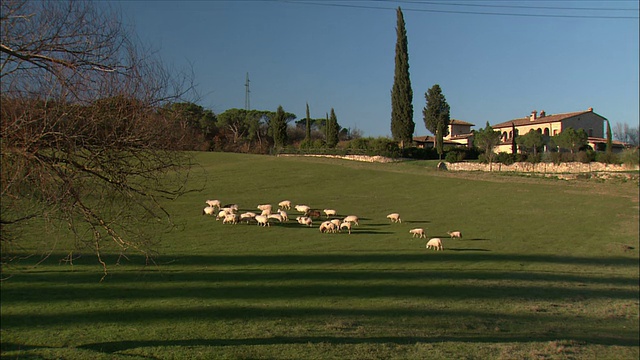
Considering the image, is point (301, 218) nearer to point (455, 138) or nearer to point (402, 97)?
point (402, 97)

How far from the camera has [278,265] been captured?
54.2 feet

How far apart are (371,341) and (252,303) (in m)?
3.70

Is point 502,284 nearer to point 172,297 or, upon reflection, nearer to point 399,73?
point 172,297

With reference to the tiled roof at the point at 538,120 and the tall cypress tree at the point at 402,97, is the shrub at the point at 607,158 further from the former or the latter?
the tall cypress tree at the point at 402,97

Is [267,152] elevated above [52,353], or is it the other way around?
[267,152]

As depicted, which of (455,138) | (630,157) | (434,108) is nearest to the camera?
(630,157)

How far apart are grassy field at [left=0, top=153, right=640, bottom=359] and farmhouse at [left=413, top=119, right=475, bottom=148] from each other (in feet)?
196

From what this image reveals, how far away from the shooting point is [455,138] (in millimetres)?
96375

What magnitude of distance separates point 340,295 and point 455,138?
87.8 m

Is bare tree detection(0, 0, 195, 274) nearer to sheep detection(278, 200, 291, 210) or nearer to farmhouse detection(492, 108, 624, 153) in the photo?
sheep detection(278, 200, 291, 210)

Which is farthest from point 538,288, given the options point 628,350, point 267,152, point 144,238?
point 267,152

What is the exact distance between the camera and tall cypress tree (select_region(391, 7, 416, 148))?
67000 mm

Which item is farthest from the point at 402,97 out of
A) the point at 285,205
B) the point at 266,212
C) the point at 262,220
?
the point at 262,220

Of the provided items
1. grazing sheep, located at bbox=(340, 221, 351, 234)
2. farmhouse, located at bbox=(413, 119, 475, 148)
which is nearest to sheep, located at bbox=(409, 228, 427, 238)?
grazing sheep, located at bbox=(340, 221, 351, 234)
